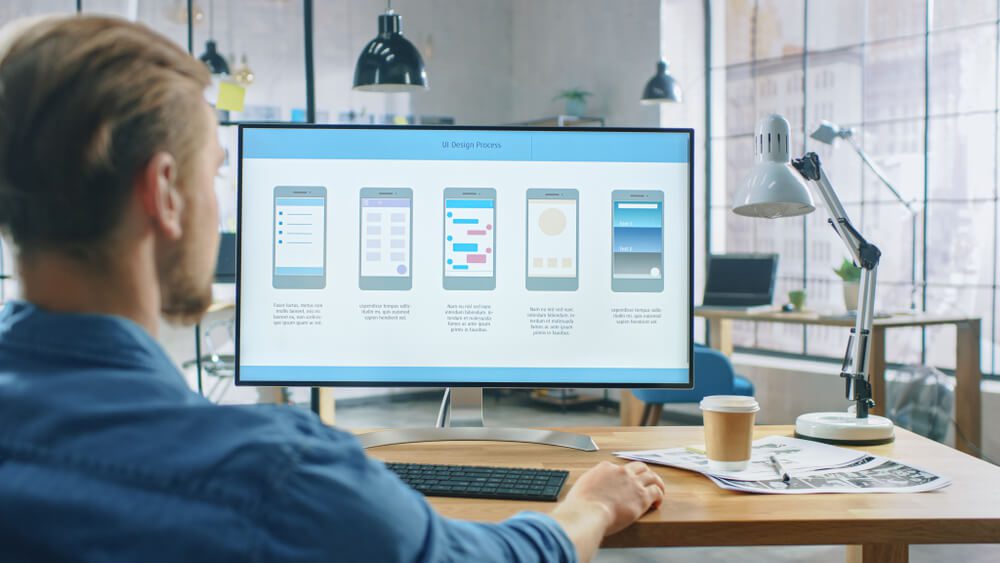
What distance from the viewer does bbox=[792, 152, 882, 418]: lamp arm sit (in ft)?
4.70

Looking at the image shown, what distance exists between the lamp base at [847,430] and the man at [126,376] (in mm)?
922

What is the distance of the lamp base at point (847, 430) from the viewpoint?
4.62 feet

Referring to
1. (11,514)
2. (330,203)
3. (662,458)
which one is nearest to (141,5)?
(330,203)

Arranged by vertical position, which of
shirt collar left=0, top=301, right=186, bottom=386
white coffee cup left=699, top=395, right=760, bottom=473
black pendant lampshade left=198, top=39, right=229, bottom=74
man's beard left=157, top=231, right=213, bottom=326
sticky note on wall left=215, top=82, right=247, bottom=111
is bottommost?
white coffee cup left=699, top=395, right=760, bottom=473

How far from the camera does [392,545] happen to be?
1.96ft

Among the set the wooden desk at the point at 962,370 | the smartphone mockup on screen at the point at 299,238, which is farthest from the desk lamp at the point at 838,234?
the wooden desk at the point at 962,370

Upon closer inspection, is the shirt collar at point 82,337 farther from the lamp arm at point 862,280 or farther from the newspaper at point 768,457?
the lamp arm at point 862,280

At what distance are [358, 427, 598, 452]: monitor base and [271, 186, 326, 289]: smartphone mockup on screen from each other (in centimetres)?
26

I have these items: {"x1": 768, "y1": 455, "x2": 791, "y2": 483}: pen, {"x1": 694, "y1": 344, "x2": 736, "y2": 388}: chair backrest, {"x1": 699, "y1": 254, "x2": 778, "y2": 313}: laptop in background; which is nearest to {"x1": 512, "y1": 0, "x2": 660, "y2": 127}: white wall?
{"x1": 699, "y1": 254, "x2": 778, "y2": 313}: laptop in background

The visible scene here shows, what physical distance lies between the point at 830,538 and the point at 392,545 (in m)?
0.62

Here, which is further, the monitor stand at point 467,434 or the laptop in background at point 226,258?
the laptop in background at point 226,258

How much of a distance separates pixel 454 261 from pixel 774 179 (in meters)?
0.53

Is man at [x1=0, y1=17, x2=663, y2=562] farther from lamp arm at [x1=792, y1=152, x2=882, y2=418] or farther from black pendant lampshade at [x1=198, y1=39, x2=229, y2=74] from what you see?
black pendant lampshade at [x1=198, y1=39, x2=229, y2=74]

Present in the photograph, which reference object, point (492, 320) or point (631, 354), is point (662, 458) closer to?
point (631, 354)
